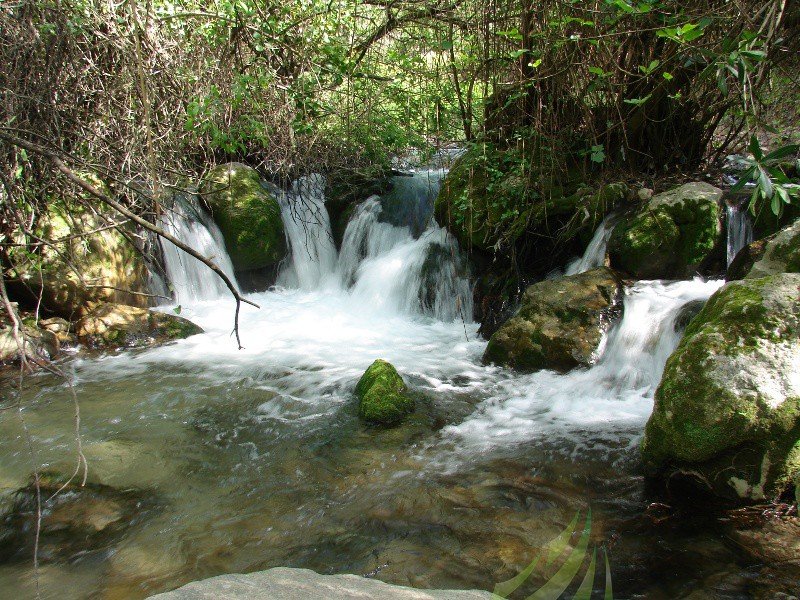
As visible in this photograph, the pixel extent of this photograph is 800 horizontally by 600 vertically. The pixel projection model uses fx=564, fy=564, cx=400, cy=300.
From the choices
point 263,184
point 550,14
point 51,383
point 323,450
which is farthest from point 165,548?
point 263,184

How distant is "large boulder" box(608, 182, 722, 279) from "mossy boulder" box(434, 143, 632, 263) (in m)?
0.53

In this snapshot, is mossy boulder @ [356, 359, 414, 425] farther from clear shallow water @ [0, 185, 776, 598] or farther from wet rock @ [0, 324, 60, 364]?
wet rock @ [0, 324, 60, 364]

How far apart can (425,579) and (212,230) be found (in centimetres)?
705

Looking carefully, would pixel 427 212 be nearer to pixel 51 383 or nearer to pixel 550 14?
pixel 550 14

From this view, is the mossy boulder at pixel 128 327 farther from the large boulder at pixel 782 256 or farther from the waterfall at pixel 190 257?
the large boulder at pixel 782 256

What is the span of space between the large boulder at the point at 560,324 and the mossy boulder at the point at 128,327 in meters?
3.73

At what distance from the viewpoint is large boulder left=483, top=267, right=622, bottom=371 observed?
5215mm

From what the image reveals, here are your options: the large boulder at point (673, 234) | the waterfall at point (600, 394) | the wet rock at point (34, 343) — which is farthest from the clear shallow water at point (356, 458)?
the wet rock at point (34, 343)

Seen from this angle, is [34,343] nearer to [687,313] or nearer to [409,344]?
[409,344]

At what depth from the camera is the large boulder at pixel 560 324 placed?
5.21m

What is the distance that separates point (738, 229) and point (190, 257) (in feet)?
22.3

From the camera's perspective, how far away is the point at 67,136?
5.92m

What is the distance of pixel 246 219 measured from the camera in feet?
28.3

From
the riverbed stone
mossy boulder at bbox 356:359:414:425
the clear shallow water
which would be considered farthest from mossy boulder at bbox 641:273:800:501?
mossy boulder at bbox 356:359:414:425
